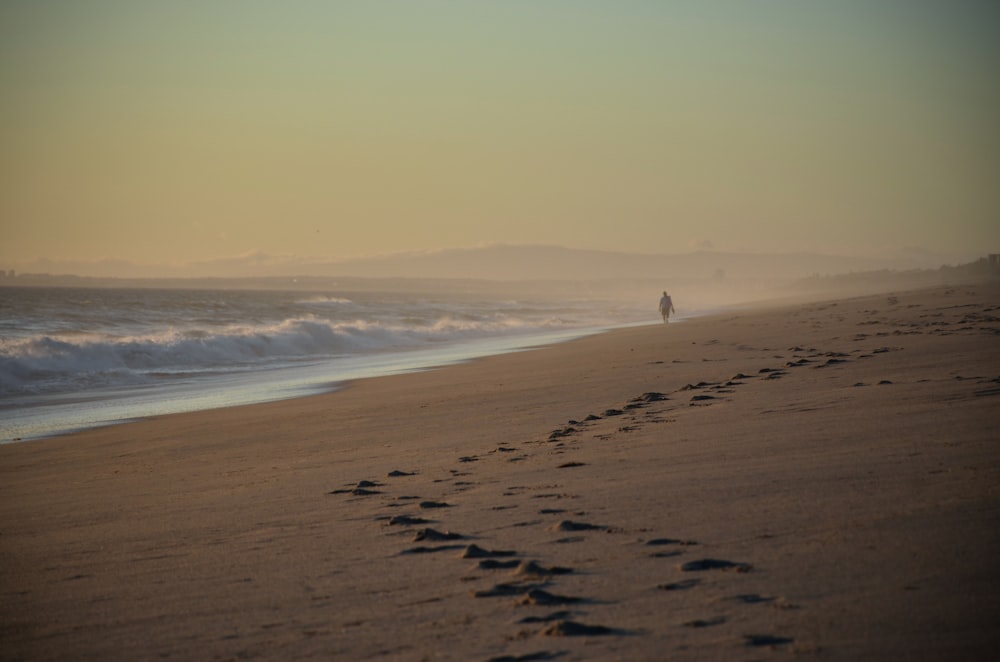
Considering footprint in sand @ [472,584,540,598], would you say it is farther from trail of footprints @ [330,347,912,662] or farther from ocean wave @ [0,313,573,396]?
ocean wave @ [0,313,573,396]

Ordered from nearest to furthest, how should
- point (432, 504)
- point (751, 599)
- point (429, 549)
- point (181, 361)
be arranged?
point (751, 599)
point (429, 549)
point (432, 504)
point (181, 361)

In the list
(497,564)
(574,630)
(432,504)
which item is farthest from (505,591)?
(432,504)

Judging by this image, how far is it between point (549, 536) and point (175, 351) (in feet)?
65.3

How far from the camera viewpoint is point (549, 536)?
4.23m

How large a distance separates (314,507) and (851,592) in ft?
10.8

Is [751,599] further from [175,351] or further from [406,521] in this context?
[175,351]

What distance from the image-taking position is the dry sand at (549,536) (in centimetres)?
302

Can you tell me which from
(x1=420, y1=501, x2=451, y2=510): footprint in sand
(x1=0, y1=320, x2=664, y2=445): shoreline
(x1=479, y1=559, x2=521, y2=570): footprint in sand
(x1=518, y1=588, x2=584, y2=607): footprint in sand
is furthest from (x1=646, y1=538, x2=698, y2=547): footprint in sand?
(x1=0, y1=320, x2=664, y2=445): shoreline

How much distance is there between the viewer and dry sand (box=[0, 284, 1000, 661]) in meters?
3.02

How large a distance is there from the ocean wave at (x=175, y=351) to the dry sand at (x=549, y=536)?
31.9 ft

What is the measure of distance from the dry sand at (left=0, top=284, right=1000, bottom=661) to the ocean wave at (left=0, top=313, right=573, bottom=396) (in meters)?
9.73

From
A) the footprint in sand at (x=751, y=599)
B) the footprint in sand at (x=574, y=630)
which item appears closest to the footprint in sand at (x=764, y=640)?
the footprint in sand at (x=751, y=599)

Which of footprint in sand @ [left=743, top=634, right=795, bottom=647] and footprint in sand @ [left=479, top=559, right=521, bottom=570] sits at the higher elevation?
footprint in sand @ [left=479, top=559, right=521, bottom=570]

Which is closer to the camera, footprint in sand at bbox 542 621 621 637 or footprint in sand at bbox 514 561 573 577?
footprint in sand at bbox 542 621 621 637
